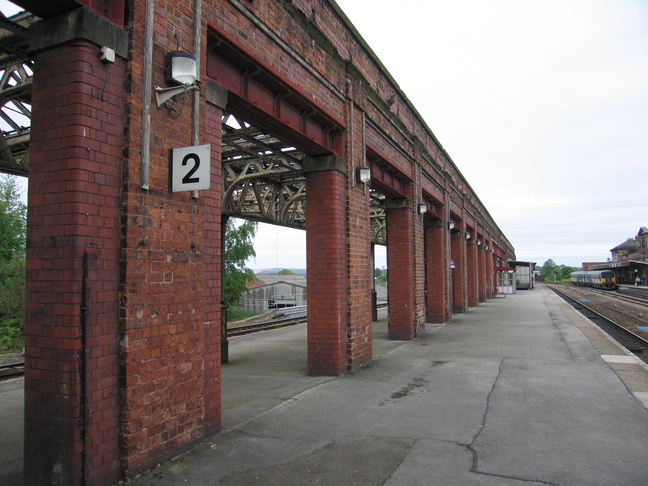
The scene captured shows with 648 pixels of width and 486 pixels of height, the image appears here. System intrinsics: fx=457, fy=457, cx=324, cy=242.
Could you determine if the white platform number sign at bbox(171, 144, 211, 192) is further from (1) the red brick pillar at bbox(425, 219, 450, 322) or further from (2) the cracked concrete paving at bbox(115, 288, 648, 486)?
(1) the red brick pillar at bbox(425, 219, 450, 322)

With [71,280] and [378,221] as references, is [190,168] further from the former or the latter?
[378,221]

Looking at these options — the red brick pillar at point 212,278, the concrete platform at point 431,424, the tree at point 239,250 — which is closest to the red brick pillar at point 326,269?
the concrete platform at point 431,424

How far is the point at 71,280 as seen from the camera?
3.38 meters

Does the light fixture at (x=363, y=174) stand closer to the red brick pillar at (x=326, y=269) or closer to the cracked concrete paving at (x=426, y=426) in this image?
the red brick pillar at (x=326, y=269)

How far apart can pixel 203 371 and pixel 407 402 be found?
3073 mm

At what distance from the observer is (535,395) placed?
6715 millimetres

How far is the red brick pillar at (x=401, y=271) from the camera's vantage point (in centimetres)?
1248

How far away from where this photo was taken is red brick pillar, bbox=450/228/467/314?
2212cm

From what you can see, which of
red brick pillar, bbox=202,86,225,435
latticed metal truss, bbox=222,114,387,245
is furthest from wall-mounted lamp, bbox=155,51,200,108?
latticed metal truss, bbox=222,114,387,245

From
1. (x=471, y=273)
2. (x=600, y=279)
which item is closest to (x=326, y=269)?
(x=471, y=273)

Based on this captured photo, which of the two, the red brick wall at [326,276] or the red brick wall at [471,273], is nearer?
the red brick wall at [326,276]

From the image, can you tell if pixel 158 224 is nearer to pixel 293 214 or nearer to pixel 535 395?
pixel 535 395

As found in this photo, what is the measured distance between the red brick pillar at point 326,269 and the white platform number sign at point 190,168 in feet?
13.1

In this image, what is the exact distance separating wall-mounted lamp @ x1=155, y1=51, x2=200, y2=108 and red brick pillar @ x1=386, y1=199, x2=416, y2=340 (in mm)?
9021
